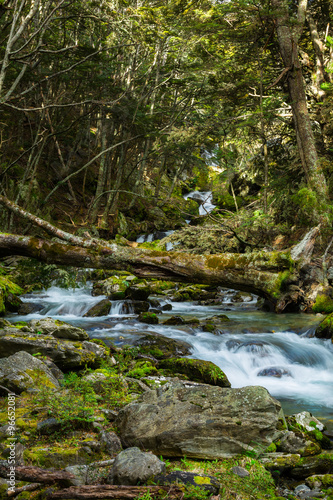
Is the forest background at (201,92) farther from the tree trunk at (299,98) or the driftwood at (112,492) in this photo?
the driftwood at (112,492)

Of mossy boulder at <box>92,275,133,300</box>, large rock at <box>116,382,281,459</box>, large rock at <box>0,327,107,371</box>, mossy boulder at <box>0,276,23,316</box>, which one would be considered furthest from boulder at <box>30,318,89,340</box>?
mossy boulder at <box>92,275,133,300</box>

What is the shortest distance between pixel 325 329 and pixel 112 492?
7473 mm

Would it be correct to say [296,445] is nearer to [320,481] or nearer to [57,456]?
[320,481]

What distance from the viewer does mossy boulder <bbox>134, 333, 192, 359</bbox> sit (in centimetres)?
667

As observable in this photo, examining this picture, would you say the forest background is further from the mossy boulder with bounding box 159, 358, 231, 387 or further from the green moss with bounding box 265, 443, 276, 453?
the green moss with bounding box 265, 443, 276, 453

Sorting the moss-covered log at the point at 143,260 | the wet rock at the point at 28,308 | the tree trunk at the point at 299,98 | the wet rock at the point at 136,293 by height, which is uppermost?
the tree trunk at the point at 299,98

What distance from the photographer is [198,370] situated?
18.8 feet

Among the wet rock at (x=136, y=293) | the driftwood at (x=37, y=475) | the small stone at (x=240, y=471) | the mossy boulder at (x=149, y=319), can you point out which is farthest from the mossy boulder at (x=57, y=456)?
the wet rock at (x=136, y=293)

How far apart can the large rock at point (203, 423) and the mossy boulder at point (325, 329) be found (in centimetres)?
565

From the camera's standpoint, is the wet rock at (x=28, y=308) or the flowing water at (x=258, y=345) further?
the wet rock at (x=28, y=308)

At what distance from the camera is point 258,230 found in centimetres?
1259

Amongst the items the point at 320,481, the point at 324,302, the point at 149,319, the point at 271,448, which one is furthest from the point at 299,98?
the point at 320,481

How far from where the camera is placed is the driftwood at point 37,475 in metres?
2.32

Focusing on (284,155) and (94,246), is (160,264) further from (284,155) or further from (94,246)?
(284,155)
